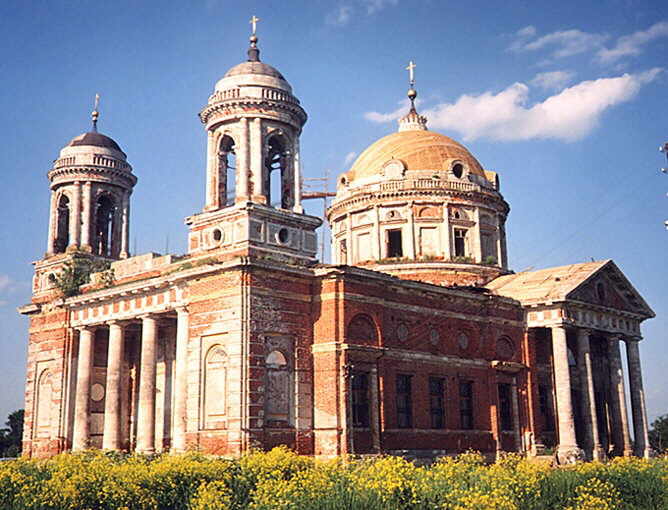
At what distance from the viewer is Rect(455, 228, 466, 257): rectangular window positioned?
46812 mm

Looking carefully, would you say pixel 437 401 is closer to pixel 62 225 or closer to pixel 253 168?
pixel 253 168

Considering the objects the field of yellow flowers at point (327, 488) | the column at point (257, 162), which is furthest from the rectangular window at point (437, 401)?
the field of yellow flowers at point (327, 488)

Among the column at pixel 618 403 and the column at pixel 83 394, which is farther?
the column at pixel 618 403

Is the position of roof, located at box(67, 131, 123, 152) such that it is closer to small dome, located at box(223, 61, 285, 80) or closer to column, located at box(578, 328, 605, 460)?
small dome, located at box(223, 61, 285, 80)

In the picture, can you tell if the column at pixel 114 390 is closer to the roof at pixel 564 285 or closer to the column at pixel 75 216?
the column at pixel 75 216

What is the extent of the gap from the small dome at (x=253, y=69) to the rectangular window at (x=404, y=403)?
14.0m

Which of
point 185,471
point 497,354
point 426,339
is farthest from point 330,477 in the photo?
point 497,354

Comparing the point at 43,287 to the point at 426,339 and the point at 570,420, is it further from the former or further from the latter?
the point at 570,420

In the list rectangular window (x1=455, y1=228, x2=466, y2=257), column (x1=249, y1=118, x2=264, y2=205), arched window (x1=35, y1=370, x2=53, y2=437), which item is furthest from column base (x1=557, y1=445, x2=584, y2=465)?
arched window (x1=35, y1=370, x2=53, y2=437)

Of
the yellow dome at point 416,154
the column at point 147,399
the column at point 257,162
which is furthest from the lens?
the yellow dome at point 416,154

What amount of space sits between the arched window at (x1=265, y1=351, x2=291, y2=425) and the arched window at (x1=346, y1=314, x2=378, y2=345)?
289cm

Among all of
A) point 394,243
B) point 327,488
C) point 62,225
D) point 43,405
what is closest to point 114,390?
point 43,405

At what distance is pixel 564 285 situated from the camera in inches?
1603

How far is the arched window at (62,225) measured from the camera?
41812 millimetres
